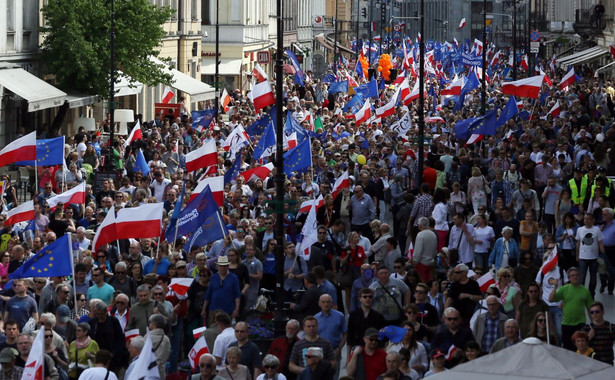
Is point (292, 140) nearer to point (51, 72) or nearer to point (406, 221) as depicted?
point (406, 221)

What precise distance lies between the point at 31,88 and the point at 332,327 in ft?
81.2

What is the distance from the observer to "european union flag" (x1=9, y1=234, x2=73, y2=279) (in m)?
15.9

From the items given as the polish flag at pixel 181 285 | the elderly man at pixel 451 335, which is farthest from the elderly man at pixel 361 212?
the elderly man at pixel 451 335

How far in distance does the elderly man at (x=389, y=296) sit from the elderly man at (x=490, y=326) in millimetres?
1127

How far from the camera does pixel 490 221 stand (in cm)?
2292

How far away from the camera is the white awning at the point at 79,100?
39906mm

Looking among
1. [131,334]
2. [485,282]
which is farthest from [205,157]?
[131,334]

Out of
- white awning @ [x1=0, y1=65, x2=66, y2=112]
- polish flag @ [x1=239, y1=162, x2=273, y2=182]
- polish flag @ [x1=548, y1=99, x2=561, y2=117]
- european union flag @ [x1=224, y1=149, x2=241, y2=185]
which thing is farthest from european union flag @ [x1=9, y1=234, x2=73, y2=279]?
polish flag @ [x1=548, y1=99, x2=561, y2=117]

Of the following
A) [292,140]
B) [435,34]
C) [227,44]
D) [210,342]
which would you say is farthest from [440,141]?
[435,34]

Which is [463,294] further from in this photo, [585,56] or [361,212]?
[585,56]

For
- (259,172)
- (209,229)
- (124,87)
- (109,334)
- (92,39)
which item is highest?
(92,39)

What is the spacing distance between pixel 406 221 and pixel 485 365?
13.7 meters

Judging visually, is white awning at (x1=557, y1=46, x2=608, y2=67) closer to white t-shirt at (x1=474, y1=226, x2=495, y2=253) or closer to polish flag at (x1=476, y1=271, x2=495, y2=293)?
white t-shirt at (x1=474, y1=226, x2=495, y2=253)

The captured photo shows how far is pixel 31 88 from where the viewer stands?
125 ft
